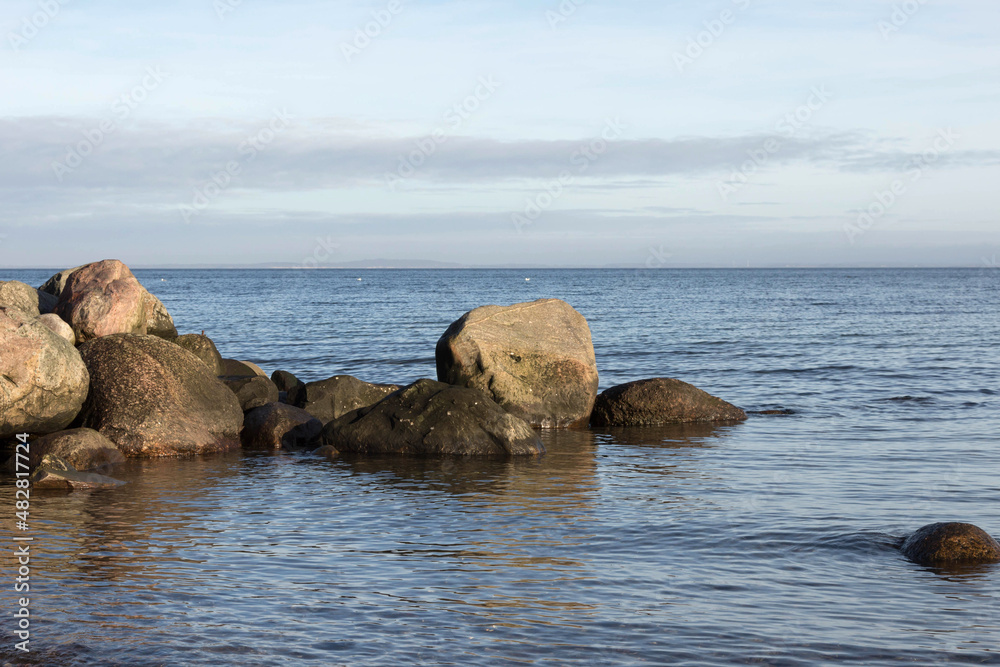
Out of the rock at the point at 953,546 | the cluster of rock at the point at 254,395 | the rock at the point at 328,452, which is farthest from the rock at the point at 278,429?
the rock at the point at 953,546

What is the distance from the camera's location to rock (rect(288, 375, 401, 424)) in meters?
18.2

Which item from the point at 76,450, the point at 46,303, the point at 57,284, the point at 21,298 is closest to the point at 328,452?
the point at 76,450

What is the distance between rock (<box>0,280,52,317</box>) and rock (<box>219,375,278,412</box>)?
379cm

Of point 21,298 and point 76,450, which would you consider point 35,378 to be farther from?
point 21,298

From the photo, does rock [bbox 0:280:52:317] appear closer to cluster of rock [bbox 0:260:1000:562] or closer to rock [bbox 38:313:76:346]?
cluster of rock [bbox 0:260:1000:562]

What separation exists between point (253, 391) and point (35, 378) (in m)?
4.93

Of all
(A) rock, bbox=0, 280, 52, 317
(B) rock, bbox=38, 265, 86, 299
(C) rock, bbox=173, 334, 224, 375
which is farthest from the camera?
(C) rock, bbox=173, 334, 224, 375

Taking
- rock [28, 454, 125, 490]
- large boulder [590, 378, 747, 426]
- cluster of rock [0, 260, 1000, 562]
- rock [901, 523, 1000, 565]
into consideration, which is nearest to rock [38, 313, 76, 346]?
cluster of rock [0, 260, 1000, 562]

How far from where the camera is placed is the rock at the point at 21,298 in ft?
56.2

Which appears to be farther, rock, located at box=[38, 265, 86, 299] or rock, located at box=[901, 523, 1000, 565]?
rock, located at box=[38, 265, 86, 299]

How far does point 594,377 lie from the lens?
19.2 metres

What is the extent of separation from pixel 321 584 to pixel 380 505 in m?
3.32

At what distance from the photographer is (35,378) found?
45.2 ft

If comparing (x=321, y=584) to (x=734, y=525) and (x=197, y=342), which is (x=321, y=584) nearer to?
(x=734, y=525)
